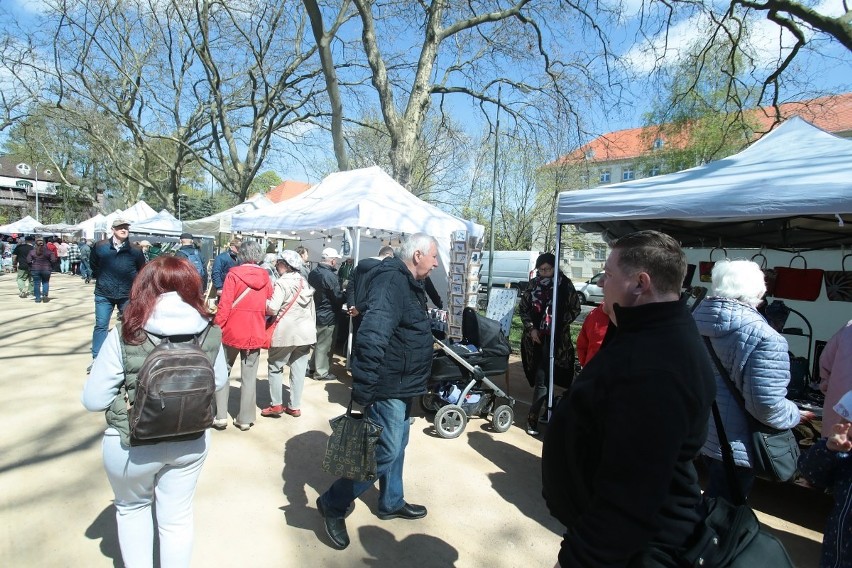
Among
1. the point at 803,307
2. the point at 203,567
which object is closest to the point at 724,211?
the point at 203,567

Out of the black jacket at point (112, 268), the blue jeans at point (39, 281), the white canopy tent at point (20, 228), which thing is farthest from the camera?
the white canopy tent at point (20, 228)

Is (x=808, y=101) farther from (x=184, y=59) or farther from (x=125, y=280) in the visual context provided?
(x=184, y=59)

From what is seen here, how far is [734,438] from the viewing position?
271 centimetres

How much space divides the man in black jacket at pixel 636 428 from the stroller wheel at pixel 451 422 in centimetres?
343

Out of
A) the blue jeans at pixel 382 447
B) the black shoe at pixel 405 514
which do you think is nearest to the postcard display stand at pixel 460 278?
the black shoe at pixel 405 514

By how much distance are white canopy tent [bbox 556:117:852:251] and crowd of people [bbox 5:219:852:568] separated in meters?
0.97

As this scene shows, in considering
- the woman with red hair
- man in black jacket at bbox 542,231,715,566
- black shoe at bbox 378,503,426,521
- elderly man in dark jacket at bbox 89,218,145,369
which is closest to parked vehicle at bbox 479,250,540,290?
elderly man in dark jacket at bbox 89,218,145,369

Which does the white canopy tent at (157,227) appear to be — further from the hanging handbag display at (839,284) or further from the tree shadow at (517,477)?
the hanging handbag display at (839,284)

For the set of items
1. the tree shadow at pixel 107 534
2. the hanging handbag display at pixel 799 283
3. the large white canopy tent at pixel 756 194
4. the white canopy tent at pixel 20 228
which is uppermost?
the white canopy tent at pixel 20 228

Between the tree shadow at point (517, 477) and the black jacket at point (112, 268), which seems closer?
the tree shadow at point (517, 477)

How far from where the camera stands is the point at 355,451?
269cm

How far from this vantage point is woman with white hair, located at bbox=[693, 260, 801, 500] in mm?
2570

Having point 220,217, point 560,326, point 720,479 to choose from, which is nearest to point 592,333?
point 560,326

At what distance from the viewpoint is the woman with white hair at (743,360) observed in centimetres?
257
